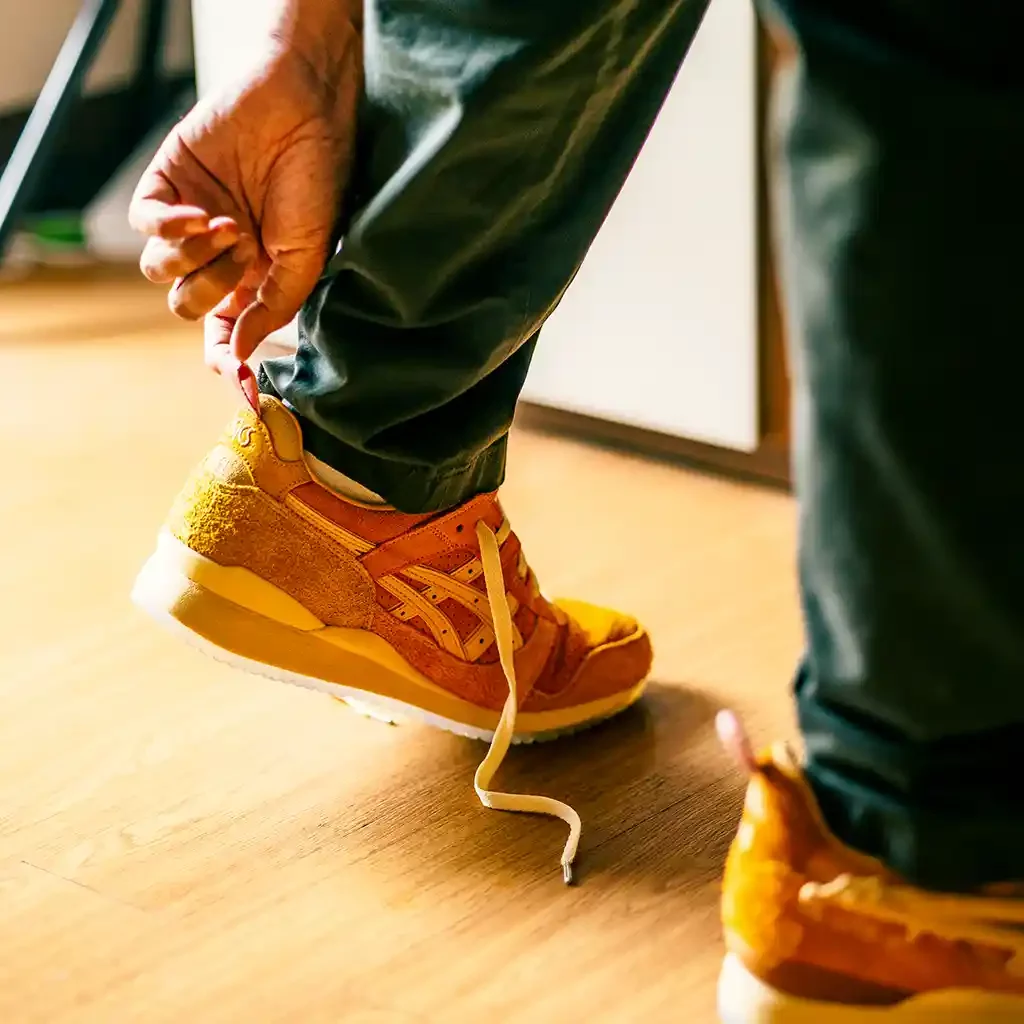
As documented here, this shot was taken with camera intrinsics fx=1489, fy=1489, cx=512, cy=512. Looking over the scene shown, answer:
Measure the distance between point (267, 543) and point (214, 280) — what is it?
0.51 feet

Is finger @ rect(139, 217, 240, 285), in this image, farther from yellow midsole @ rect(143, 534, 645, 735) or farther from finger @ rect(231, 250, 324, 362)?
yellow midsole @ rect(143, 534, 645, 735)

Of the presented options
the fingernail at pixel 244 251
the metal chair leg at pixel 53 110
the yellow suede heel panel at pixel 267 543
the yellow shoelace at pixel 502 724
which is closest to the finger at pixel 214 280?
the fingernail at pixel 244 251

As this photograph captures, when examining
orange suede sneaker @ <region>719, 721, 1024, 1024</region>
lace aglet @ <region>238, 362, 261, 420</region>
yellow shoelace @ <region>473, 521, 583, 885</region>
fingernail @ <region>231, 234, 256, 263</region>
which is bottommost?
yellow shoelace @ <region>473, 521, 583, 885</region>

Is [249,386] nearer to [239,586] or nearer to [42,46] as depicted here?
[239,586]

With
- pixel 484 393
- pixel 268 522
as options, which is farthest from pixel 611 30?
pixel 268 522

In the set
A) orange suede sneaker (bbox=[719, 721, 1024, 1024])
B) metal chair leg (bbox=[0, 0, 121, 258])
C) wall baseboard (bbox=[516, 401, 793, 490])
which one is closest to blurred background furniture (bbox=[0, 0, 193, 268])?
metal chair leg (bbox=[0, 0, 121, 258])

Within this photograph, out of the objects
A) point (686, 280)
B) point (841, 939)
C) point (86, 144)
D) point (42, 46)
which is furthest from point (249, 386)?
point (42, 46)

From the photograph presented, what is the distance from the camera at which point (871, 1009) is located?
24.6 inches

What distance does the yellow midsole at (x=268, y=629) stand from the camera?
862 mm

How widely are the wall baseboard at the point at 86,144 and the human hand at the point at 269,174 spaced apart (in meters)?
1.70

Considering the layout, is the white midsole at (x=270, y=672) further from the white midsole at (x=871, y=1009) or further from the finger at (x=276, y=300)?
the white midsole at (x=871, y=1009)

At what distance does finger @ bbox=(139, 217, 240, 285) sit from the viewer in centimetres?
78

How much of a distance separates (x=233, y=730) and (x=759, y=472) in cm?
66

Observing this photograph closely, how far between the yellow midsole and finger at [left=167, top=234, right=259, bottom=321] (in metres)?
0.15
